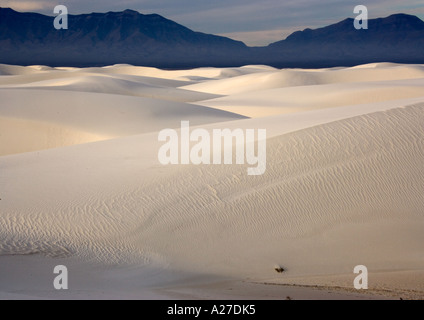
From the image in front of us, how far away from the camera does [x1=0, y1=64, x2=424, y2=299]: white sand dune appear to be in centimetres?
567

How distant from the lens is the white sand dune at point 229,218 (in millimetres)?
5672

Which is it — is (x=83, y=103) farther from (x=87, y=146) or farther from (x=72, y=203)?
(x=72, y=203)

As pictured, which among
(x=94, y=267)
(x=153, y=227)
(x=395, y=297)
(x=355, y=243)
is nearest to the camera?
(x=395, y=297)

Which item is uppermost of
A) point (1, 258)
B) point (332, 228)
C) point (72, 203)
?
point (72, 203)

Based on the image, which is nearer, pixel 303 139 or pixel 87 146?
pixel 303 139

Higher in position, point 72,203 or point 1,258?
point 72,203

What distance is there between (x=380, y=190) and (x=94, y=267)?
3.78 meters

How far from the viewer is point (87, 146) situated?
11.5 metres

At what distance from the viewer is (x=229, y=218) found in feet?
23.3

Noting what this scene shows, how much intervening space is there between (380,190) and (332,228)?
1.03 m
